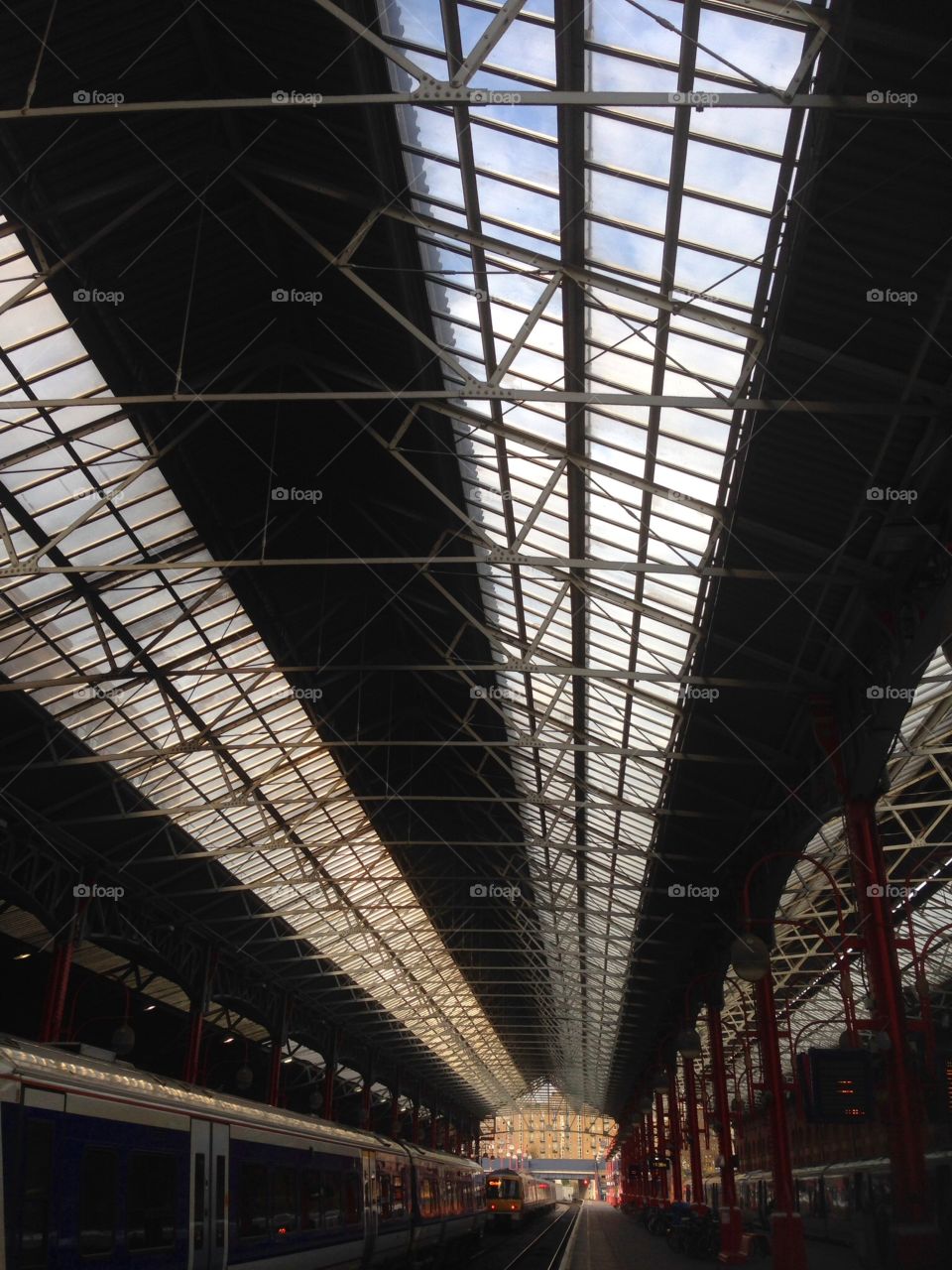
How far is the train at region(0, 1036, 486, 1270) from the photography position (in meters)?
10.6

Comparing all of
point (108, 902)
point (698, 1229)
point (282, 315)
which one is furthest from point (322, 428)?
point (698, 1229)

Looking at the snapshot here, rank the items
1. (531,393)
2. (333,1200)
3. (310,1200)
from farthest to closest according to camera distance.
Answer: (333,1200) < (310,1200) < (531,393)

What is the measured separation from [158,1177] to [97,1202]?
1.75m

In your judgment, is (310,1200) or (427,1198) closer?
(310,1200)

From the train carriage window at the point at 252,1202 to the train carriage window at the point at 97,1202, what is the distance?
14.1ft

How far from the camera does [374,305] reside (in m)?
19.0

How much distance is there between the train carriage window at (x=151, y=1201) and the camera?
1256 centimetres

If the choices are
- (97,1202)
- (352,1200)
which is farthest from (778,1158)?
(97,1202)

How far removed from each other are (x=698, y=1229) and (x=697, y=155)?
35362mm

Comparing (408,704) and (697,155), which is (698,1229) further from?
(697,155)

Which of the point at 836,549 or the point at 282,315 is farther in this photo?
the point at 282,315

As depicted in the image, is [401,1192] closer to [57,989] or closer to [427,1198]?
[427,1198]

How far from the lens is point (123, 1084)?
43.0ft

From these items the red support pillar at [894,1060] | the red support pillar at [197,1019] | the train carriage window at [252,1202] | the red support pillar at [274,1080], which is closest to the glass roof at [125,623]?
the red support pillar at [197,1019]
